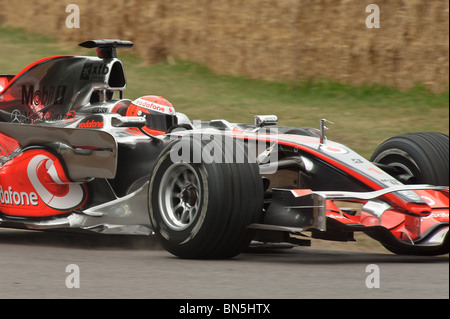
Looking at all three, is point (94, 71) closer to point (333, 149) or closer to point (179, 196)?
point (179, 196)

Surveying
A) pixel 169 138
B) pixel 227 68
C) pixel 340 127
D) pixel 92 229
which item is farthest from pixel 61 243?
pixel 227 68

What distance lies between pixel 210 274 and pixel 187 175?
1.10 meters

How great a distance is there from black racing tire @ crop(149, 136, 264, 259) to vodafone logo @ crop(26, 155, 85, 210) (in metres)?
1.20

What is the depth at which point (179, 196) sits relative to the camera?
742 cm

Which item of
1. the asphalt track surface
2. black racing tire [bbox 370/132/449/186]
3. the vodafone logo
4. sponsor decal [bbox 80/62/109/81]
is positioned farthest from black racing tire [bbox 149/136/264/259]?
sponsor decal [bbox 80/62/109/81]

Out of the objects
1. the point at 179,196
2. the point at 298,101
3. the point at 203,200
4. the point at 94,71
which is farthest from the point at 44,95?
the point at 298,101

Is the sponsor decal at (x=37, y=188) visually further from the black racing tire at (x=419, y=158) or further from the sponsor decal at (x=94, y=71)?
the black racing tire at (x=419, y=158)

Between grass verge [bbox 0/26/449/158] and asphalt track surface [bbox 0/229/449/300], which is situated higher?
grass verge [bbox 0/26/449/158]

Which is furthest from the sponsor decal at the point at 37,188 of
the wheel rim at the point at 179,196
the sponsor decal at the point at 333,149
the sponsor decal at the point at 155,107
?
the sponsor decal at the point at 333,149

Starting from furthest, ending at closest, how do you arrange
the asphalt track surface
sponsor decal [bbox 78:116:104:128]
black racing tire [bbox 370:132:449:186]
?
1. sponsor decal [bbox 78:116:104:128]
2. black racing tire [bbox 370:132:449:186]
3. the asphalt track surface

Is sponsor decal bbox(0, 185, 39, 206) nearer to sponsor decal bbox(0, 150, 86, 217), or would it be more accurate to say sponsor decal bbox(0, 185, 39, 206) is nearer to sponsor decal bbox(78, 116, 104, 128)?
sponsor decal bbox(0, 150, 86, 217)

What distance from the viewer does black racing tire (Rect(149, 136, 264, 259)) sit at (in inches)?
275

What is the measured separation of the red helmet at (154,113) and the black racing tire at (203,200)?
131cm

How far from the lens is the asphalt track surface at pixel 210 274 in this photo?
227 inches
